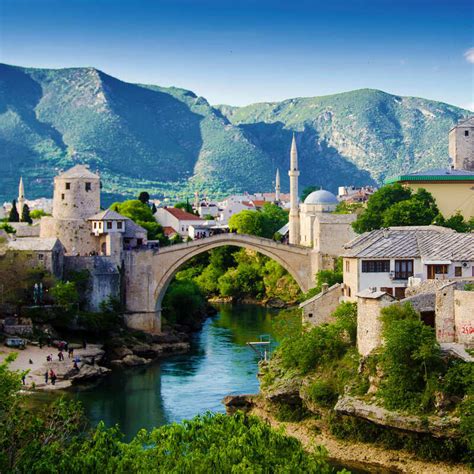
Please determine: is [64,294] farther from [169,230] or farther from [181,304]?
[169,230]

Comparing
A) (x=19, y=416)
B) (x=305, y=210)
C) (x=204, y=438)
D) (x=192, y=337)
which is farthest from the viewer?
(x=305, y=210)

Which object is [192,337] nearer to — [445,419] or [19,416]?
[445,419]

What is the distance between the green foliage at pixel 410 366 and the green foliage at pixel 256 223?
5957 centimetres

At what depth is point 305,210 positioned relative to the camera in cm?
8250

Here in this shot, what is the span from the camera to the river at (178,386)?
40.2m

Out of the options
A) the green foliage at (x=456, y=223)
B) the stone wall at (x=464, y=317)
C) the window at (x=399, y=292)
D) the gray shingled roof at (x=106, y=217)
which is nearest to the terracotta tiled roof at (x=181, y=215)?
the gray shingled roof at (x=106, y=217)

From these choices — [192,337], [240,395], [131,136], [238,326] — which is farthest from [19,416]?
[131,136]

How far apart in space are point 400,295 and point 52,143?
481 ft

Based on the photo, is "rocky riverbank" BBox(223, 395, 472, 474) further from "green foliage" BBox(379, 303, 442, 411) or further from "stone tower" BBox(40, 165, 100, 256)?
"stone tower" BBox(40, 165, 100, 256)

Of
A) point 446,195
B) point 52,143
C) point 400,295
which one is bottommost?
point 400,295

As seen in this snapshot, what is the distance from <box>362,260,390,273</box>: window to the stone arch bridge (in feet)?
61.4

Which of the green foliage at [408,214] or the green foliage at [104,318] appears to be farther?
the green foliage at [408,214]

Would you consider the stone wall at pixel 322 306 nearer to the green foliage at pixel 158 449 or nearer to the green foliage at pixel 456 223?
the green foliage at pixel 456 223

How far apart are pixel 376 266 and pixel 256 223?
52.5 meters
